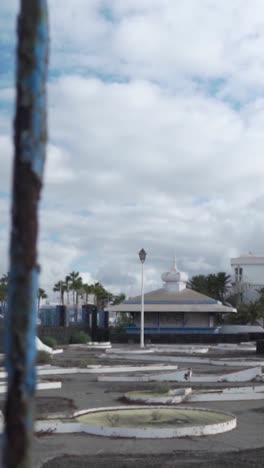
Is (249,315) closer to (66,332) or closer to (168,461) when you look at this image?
(66,332)

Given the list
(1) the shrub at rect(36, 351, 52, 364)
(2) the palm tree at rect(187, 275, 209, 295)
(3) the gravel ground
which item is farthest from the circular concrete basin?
(2) the palm tree at rect(187, 275, 209, 295)

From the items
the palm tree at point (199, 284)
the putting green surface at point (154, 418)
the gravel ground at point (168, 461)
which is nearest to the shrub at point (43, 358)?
the putting green surface at point (154, 418)

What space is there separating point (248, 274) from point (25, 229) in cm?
10879

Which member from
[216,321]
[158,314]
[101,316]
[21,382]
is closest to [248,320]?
[216,321]

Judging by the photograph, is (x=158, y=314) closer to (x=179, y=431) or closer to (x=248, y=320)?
(x=248, y=320)

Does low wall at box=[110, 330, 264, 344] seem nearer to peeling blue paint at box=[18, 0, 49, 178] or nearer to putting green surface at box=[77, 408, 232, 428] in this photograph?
putting green surface at box=[77, 408, 232, 428]

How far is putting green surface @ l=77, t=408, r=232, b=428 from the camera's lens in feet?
48.2

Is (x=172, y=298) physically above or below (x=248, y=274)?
below

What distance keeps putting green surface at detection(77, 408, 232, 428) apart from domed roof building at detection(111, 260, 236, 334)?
47027 mm

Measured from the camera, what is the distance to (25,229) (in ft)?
12.4

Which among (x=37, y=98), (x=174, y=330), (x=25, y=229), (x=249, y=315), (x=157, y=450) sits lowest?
(x=157, y=450)

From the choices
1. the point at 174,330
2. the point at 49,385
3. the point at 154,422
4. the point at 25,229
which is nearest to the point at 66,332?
the point at 174,330

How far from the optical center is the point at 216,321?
73062mm

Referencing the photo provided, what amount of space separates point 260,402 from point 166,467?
930cm
